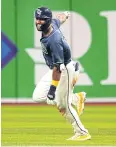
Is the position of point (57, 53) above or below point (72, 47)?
above

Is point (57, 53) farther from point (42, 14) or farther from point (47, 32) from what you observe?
point (42, 14)

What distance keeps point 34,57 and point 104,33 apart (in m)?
1.44

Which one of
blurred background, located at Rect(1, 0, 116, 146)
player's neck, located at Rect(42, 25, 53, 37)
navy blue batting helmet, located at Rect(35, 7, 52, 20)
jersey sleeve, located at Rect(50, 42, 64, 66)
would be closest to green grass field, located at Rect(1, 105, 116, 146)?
blurred background, located at Rect(1, 0, 116, 146)

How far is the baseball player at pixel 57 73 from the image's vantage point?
799cm

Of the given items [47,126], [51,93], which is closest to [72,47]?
[47,126]

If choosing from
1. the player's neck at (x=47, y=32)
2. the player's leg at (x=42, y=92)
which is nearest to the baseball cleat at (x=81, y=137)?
the player's leg at (x=42, y=92)

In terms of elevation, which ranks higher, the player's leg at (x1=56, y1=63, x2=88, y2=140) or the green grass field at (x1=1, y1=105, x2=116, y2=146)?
the player's leg at (x1=56, y1=63, x2=88, y2=140)

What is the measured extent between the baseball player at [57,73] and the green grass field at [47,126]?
1.09 feet

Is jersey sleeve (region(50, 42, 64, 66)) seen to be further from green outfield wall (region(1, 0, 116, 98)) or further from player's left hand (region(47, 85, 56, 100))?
green outfield wall (region(1, 0, 116, 98))

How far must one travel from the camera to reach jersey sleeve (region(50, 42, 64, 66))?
26.1ft

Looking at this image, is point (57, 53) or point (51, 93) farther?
point (51, 93)

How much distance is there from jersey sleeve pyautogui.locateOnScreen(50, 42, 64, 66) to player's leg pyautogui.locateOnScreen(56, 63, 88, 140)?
31 cm

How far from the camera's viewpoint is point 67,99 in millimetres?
8258

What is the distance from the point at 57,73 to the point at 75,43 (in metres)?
5.84
